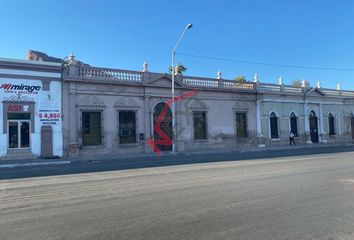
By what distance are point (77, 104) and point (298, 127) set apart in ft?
79.9

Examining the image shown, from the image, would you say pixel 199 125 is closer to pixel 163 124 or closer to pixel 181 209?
pixel 163 124

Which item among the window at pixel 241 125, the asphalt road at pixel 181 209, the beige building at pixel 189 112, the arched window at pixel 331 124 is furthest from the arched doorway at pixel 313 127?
the asphalt road at pixel 181 209

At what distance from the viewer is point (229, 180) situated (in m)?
10.3

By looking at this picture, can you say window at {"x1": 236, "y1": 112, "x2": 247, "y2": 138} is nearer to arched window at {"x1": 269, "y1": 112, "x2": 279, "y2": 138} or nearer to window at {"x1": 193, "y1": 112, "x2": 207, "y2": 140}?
arched window at {"x1": 269, "y1": 112, "x2": 279, "y2": 138}

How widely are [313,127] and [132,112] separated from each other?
74.8 feet

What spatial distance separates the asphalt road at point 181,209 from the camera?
16.9ft

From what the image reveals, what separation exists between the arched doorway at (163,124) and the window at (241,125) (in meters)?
7.69

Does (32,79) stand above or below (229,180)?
above

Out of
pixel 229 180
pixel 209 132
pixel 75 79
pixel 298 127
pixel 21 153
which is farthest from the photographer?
pixel 298 127

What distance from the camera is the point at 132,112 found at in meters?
26.6

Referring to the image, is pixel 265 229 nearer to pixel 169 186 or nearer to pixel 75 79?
pixel 169 186

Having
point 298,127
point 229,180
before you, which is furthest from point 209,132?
point 229,180

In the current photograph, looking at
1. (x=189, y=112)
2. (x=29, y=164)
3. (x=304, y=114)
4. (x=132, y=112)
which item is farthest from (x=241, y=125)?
(x=29, y=164)

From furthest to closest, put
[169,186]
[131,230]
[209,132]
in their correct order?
1. [209,132]
2. [169,186]
3. [131,230]
